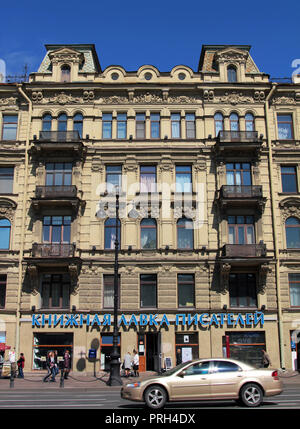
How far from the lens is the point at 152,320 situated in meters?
27.3

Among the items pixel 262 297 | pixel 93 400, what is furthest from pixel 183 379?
pixel 262 297

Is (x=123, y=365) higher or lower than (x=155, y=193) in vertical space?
lower

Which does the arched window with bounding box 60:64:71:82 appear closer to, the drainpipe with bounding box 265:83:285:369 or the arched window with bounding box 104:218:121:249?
the arched window with bounding box 104:218:121:249

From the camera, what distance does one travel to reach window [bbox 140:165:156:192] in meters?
29.9

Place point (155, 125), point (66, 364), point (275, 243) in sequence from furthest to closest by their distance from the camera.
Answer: point (155, 125) → point (275, 243) → point (66, 364)

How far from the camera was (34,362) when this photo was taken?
88.7 feet

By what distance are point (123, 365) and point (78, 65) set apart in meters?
21.1

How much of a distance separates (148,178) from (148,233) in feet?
12.9

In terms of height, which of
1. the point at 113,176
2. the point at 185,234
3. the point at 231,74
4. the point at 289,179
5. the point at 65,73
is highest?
the point at 65,73

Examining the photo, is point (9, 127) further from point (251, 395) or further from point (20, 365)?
point (251, 395)

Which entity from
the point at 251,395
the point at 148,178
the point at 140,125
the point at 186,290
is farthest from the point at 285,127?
the point at 251,395

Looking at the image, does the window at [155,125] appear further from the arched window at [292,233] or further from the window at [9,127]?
the arched window at [292,233]

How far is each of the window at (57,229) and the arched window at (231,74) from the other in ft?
50.9
